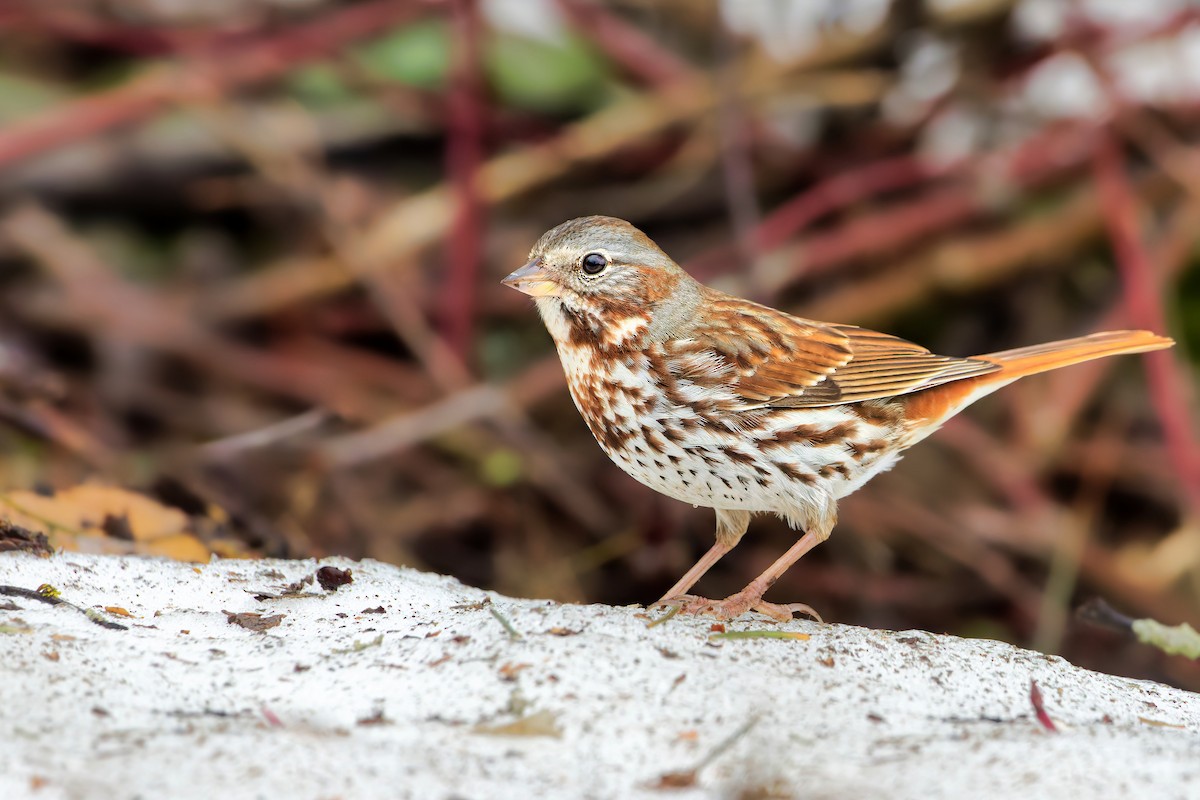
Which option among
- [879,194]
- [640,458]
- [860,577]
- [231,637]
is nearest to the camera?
[231,637]

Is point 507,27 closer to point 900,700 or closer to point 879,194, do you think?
point 879,194

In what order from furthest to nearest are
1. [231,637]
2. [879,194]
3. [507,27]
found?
[507,27] → [879,194] → [231,637]

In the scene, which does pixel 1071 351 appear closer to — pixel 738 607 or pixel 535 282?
pixel 738 607

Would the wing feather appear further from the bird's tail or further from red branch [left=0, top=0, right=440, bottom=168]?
red branch [left=0, top=0, right=440, bottom=168]

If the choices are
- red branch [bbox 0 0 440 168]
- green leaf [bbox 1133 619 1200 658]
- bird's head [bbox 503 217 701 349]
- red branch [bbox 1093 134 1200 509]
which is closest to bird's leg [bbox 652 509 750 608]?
bird's head [bbox 503 217 701 349]

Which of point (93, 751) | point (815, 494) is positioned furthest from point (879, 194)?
point (93, 751)

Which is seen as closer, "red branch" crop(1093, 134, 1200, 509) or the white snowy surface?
the white snowy surface
